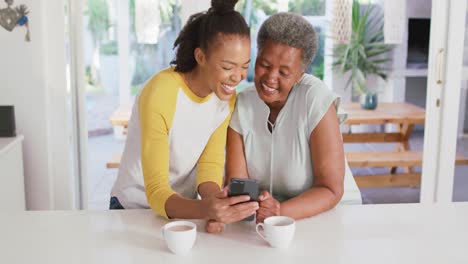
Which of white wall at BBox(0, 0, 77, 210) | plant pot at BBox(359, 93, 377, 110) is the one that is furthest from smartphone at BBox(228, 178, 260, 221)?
plant pot at BBox(359, 93, 377, 110)

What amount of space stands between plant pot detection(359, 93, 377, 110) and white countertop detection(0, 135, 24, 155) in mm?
2327

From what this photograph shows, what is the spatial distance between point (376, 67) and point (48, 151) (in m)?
2.28

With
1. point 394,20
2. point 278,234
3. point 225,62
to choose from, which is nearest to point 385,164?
point 394,20

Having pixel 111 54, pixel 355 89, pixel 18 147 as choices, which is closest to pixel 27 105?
pixel 18 147

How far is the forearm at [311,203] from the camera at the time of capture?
1.55 meters

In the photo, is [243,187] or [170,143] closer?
[243,187]

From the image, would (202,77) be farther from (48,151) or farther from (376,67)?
(376,67)

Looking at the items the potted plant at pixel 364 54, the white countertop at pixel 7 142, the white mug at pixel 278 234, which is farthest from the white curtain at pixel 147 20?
the white mug at pixel 278 234

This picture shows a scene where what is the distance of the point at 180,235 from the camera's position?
1.29 m

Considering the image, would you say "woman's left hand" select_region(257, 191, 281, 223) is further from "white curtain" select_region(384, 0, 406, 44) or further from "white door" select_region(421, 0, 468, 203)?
"white curtain" select_region(384, 0, 406, 44)

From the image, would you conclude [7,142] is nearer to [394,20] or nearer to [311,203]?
[311,203]

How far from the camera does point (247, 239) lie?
1418 millimetres

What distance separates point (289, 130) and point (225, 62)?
0.31 metres

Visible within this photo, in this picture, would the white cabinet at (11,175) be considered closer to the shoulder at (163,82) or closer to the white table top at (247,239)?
the white table top at (247,239)
